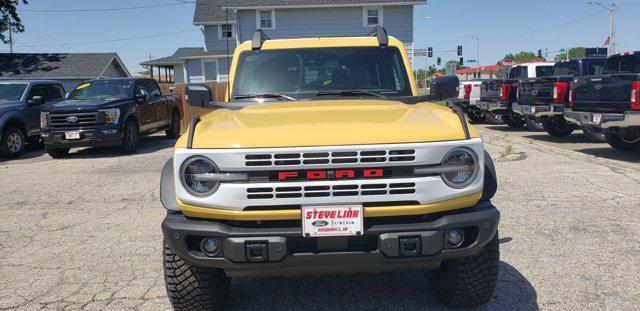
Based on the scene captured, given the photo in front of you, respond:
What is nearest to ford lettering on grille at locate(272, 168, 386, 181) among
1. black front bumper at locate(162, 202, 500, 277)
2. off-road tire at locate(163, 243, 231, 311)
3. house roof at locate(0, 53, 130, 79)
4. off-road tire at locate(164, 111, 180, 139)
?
black front bumper at locate(162, 202, 500, 277)

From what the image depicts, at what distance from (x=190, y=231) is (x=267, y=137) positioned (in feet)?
2.10

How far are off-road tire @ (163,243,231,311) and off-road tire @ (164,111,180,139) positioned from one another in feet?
41.5

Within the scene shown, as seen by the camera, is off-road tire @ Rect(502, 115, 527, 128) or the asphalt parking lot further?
off-road tire @ Rect(502, 115, 527, 128)

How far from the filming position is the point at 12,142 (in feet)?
39.8

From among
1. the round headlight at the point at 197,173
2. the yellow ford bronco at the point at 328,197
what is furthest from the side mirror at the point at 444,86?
the round headlight at the point at 197,173

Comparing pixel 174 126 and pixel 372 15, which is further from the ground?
pixel 372 15

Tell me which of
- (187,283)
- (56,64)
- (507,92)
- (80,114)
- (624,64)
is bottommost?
(187,283)

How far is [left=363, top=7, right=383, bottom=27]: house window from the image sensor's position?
26388 millimetres

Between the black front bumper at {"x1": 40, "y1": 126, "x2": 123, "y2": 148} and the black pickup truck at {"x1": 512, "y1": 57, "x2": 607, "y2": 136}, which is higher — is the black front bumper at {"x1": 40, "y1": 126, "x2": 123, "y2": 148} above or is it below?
below

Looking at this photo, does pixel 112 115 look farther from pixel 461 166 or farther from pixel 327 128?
pixel 461 166

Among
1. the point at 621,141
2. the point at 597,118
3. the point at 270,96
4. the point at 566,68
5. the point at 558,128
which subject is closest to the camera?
the point at 270,96

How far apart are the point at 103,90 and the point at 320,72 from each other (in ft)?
32.6

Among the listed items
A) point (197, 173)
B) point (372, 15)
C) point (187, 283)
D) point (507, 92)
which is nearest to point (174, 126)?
point (507, 92)

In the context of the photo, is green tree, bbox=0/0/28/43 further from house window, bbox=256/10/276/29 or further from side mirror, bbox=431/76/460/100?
side mirror, bbox=431/76/460/100
